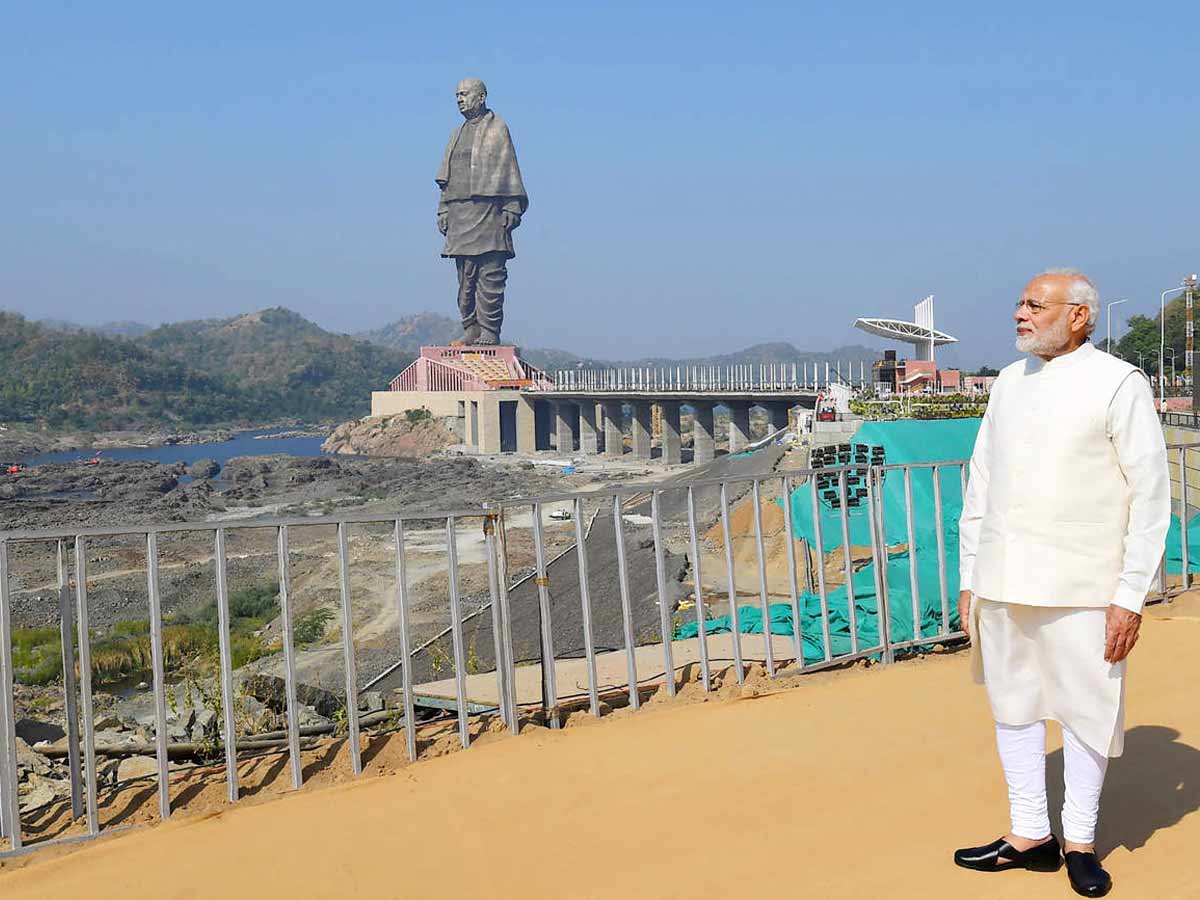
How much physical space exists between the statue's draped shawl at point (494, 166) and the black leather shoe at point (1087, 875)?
6044 centimetres

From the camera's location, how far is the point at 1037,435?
9.26 feet

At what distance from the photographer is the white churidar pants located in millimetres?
2766

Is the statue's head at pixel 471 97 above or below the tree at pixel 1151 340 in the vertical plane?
above

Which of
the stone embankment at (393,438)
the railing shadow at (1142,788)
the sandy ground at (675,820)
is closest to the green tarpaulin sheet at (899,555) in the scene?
the sandy ground at (675,820)

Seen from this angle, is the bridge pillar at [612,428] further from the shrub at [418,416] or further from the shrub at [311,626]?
the shrub at [311,626]

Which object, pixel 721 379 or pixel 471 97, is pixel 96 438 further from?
pixel 721 379

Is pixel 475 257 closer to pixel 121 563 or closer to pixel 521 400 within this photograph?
Answer: pixel 521 400

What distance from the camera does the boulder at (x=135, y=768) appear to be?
4.28 metres

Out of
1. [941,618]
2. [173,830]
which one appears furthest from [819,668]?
[173,830]

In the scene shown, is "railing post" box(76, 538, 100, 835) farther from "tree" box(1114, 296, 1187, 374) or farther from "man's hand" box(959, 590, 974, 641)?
"tree" box(1114, 296, 1187, 374)

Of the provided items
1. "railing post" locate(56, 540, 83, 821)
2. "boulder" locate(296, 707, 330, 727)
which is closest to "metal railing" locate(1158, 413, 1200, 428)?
"boulder" locate(296, 707, 330, 727)

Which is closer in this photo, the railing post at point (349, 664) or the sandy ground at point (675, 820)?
the sandy ground at point (675, 820)

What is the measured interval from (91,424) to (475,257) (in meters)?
34.6

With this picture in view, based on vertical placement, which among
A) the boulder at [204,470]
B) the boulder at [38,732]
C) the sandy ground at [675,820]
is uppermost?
the sandy ground at [675,820]
